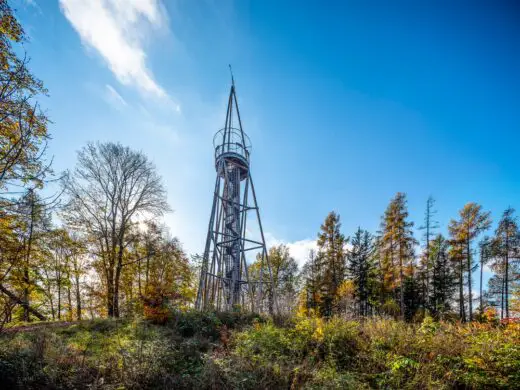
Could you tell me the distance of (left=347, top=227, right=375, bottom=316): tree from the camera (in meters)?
22.6

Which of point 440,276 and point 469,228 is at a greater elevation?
point 469,228

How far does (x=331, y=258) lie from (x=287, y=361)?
1824cm

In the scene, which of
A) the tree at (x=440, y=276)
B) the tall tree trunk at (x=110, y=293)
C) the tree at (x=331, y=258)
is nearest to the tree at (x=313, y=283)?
the tree at (x=331, y=258)

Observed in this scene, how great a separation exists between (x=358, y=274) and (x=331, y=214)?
280 inches

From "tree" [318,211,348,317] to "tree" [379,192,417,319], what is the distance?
3.64 metres

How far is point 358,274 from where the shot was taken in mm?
23344

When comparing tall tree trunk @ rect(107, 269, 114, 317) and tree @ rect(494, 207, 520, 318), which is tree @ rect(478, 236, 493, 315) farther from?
tall tree trunk @ rect(107, 269, 114, 317)

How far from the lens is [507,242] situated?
17.0 m

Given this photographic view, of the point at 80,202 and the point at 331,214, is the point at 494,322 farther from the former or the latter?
the point at 80,202

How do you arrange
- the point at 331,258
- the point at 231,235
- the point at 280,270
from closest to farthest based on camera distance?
1. the point at 231,235
2. the point at 331,258
3. the point at 280,270

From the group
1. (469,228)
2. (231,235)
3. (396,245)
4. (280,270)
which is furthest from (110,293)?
(469,228)

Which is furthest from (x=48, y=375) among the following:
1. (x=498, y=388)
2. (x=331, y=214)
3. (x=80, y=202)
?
(x=331, y=214)

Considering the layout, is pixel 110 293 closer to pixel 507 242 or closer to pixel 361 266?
pixel 361 266

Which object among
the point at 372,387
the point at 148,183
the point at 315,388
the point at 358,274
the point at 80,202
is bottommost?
the point at 358,274
